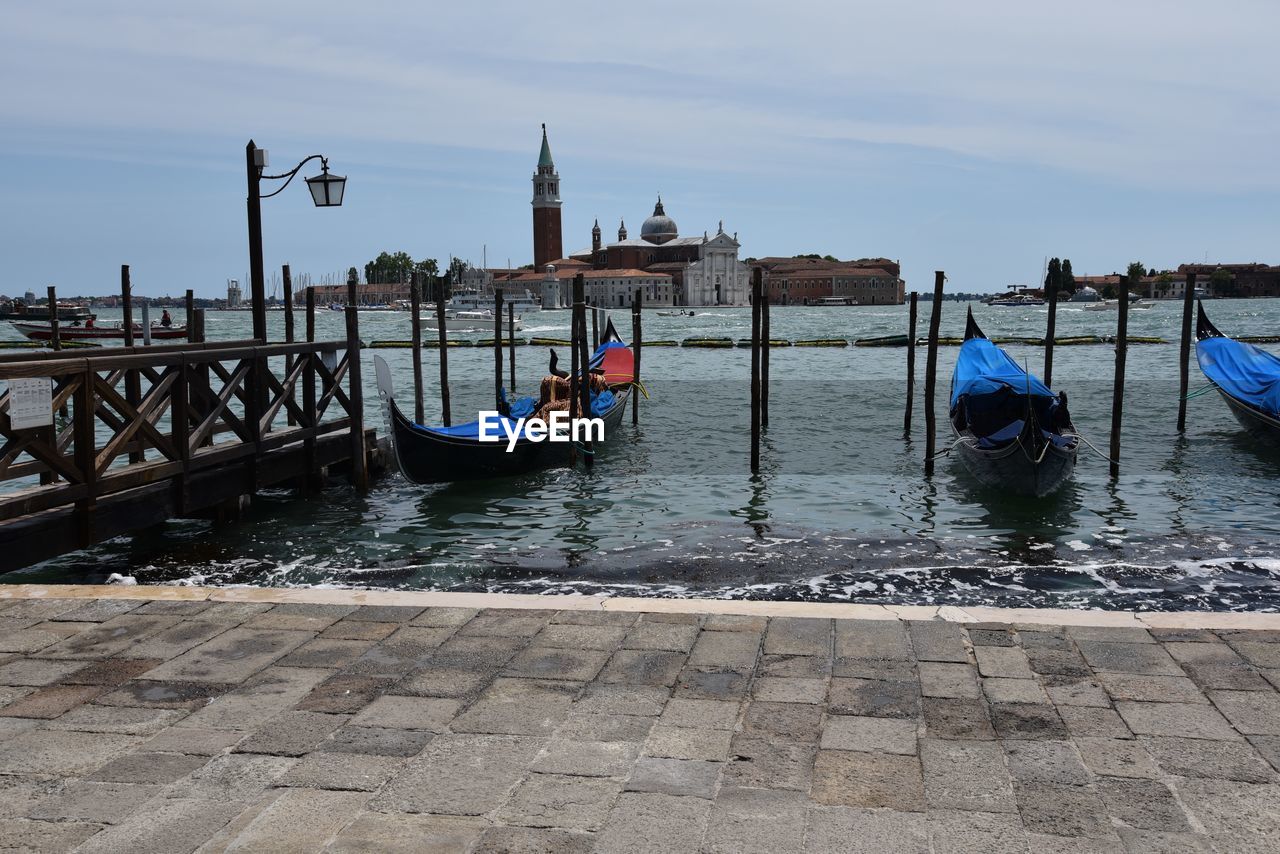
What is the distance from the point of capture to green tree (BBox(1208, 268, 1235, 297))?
13188cm

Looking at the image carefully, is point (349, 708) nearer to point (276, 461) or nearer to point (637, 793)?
point (637, 793)

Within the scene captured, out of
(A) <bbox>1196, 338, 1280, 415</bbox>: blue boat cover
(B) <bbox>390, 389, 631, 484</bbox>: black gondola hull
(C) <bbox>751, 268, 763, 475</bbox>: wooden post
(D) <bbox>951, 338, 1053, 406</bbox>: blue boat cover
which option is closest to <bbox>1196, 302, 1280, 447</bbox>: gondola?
(A) <bbox>1196, 338, 1280, 415</bbox>: blue boat cover

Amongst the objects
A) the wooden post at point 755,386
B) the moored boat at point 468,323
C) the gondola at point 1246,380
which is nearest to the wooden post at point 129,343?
the wooden post at point 755,386

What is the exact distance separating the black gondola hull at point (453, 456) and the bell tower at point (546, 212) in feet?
360

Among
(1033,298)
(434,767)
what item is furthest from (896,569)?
(1033,298)

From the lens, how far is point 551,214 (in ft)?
397

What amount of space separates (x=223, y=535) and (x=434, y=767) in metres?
6.06

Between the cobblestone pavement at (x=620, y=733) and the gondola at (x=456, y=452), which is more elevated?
the cobblestone pavement at (x=620, y=733)

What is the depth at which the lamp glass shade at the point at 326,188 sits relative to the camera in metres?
9.72

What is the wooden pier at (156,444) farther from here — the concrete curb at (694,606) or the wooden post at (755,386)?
the wooden post at (755,386)

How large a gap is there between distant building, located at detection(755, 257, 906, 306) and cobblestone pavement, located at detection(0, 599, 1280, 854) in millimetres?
124714

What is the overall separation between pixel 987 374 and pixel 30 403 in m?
10.2

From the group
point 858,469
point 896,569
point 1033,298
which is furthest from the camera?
point 1033,298

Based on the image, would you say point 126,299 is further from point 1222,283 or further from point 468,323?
point 1222,283
